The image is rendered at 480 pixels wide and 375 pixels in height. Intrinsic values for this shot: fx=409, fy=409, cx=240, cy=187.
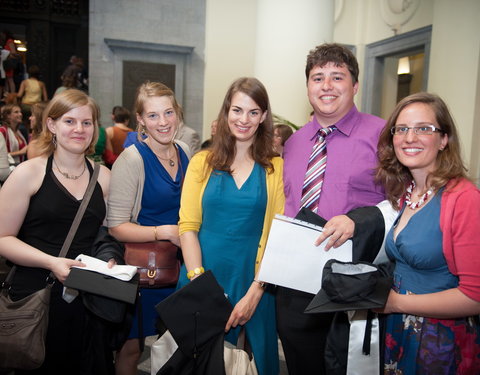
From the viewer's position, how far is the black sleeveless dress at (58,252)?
219 centimetres

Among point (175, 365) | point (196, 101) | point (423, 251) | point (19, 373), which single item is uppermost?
point (196, 101)

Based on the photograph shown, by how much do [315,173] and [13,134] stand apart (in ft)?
18.5

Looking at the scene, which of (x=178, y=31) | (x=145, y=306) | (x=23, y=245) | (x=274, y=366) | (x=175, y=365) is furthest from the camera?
(x=178, y=31)

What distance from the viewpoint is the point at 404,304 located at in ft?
5.77

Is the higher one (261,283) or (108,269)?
(108,269)

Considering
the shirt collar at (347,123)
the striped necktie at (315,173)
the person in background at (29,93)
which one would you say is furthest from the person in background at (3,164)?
the person in background at (29,93)

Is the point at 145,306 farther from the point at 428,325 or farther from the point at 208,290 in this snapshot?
the point at 428,325

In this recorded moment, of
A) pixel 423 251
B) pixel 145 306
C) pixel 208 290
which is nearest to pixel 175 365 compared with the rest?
pixel 208 290

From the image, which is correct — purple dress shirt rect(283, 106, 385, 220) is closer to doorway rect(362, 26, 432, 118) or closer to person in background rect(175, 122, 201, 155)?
person in background rect(175, 122, 201, 155)

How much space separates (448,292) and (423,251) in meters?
0.19

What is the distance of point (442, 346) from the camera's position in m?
1.77

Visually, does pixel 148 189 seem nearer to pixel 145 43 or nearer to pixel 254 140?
pixel 254 140

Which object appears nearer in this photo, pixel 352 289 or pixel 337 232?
pixel 352 289

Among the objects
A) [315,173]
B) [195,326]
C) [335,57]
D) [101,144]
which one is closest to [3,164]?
[101,144]
